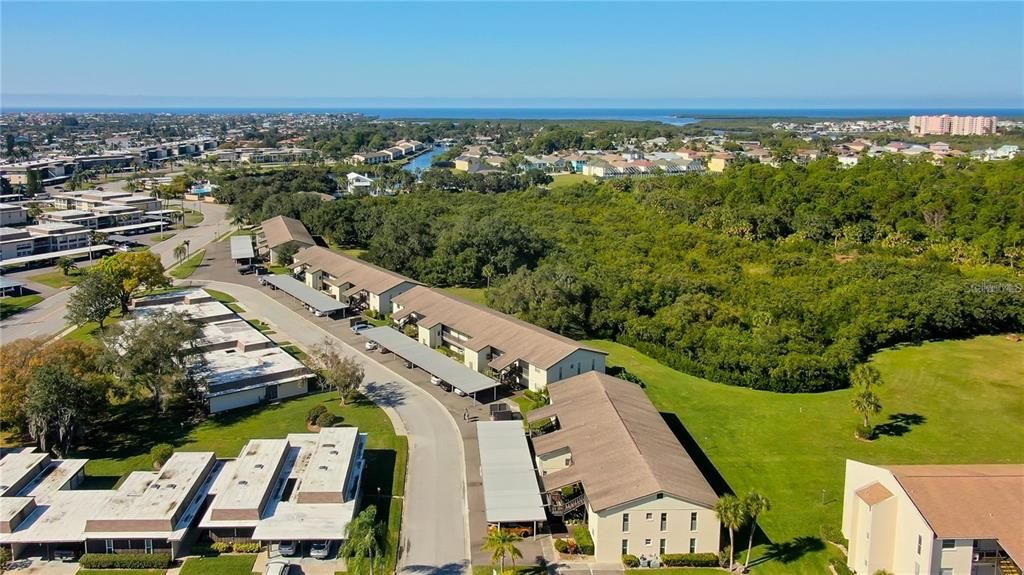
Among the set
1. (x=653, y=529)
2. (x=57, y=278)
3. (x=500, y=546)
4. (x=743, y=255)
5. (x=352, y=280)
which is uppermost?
(x=743, y=255)

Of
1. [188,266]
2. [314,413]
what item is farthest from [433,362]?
[188,266]

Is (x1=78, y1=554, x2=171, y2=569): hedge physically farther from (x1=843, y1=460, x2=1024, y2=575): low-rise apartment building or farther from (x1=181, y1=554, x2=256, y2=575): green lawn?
(x1=843, y1=460, x2=1024, y2=575): low-rise apartment building

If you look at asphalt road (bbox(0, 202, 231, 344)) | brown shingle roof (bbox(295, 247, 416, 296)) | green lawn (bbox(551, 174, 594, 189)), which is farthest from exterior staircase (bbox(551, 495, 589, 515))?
green lawn (bbox(551, 174, 594, 189))

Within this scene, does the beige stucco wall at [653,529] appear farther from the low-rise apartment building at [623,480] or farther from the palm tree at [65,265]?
the palm tree at [65,265]

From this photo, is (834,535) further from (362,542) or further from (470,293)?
(470,293)

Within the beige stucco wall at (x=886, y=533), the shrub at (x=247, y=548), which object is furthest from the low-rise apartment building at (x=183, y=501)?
the beige stucco wall at (x=886, y=533)

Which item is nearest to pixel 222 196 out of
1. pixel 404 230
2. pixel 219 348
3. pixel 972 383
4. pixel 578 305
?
pixel 404 230
